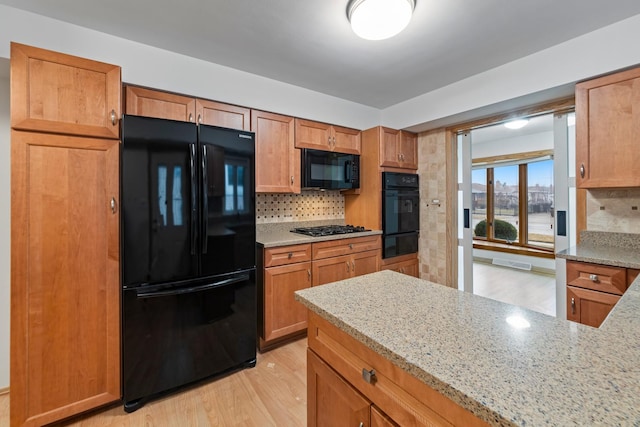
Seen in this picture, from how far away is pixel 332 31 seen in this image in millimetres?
1927

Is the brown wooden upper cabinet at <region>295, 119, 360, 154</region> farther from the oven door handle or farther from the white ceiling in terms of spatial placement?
the oven door handle

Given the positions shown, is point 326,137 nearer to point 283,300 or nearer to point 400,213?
point 400,213

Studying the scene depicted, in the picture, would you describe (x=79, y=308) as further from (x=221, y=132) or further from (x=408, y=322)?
(x=408, y=322)

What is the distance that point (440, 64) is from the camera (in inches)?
94.7

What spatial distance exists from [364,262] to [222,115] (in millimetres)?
1984

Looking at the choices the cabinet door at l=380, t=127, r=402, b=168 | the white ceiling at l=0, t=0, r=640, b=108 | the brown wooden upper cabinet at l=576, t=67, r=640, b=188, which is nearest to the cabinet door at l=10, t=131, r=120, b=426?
the white ceiling at l=0, t=0, r=640, b=108

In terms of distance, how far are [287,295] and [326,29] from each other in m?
2.09

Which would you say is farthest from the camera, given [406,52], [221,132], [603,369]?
[406,52]

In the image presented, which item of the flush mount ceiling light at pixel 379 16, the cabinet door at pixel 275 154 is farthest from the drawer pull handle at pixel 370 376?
the cabinet door at pixel 275 154

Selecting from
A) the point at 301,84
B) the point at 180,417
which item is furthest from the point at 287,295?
the point at 301,84

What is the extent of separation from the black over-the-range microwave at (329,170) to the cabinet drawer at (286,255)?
0.71 metres

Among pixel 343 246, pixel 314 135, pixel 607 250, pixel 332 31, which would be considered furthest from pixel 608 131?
pixel 314 135

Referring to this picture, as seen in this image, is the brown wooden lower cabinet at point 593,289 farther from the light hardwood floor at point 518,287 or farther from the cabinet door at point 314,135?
the cabinet door at point 314,135

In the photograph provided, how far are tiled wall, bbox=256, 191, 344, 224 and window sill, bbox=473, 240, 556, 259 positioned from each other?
3681mm
